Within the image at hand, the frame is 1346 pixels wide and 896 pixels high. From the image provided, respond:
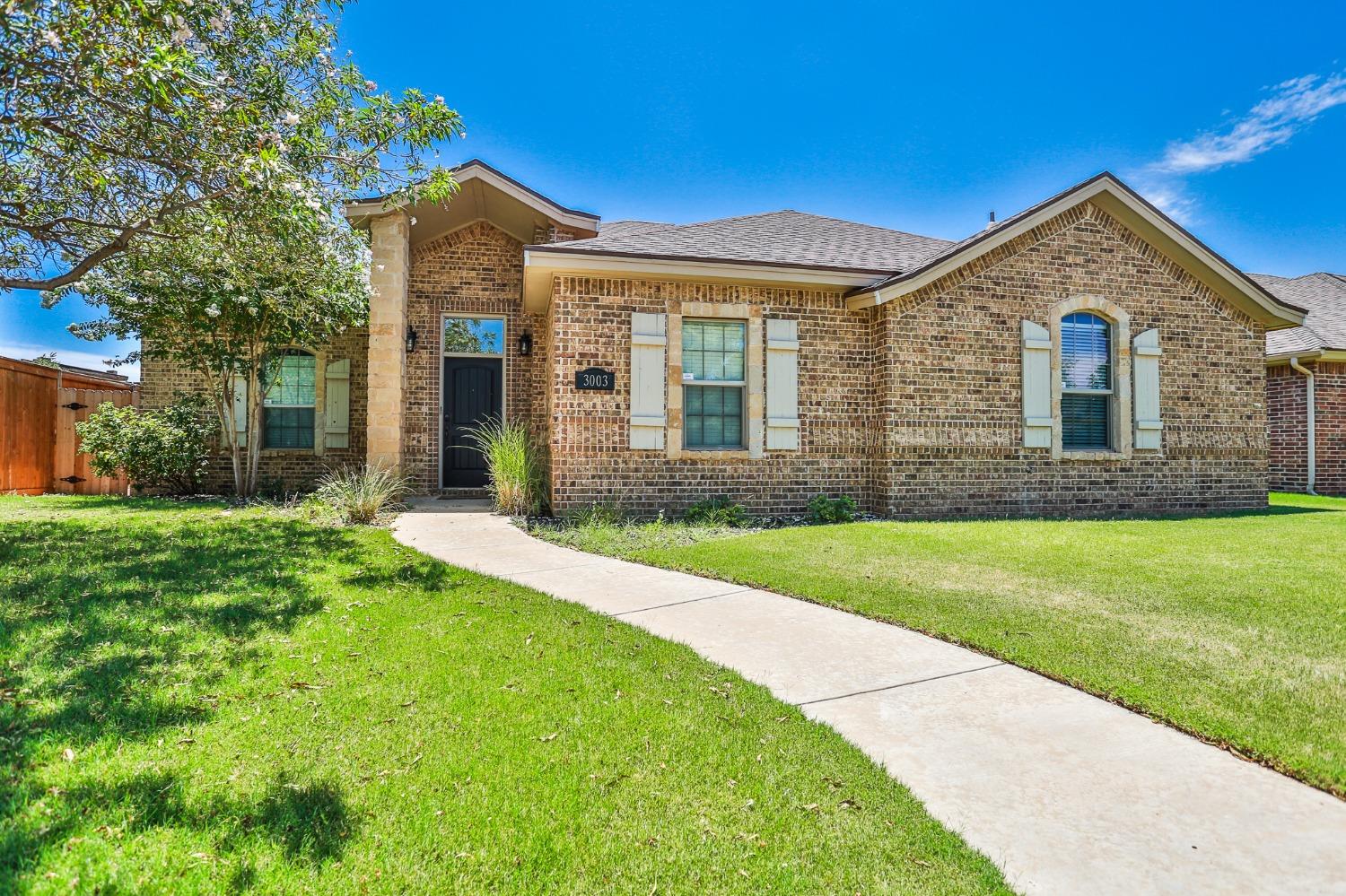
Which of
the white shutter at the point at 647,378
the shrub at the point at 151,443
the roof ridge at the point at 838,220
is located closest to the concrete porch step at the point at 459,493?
the white shutter at the point at 647,378

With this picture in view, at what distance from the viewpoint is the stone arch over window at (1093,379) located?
32.0 feet

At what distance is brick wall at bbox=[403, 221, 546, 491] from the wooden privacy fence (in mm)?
5438

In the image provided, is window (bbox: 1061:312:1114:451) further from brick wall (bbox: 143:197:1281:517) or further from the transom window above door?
the transom window above door

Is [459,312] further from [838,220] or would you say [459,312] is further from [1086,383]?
[1086,383]

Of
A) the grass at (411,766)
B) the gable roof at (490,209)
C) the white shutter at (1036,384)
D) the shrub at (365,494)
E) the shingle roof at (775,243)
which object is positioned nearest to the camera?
the grass at (411,766)

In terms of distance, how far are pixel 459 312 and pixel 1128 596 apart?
32.3 ft

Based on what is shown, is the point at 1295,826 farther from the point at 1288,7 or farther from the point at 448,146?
the point at 1288,7

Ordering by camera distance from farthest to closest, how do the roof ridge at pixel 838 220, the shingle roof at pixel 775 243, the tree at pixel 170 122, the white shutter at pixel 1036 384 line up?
the roof ridge at pixel 838 220, the white shutter at pixel 1036 384, the shingle roof at pixel 775 243, the tree at pixel 170 122

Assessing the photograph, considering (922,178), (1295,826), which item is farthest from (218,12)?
(922,178)

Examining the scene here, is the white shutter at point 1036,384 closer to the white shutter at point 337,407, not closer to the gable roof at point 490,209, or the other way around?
the gable roof at point 490,209

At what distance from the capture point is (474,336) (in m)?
11.1

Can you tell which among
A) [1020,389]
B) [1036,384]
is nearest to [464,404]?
[1020,389]

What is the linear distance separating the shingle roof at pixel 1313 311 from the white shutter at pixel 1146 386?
527 centimetres

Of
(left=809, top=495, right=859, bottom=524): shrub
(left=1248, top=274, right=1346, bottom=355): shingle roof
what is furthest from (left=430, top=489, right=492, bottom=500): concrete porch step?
(left=1248, top=274, right=1346, bottom=355): shingle roof
